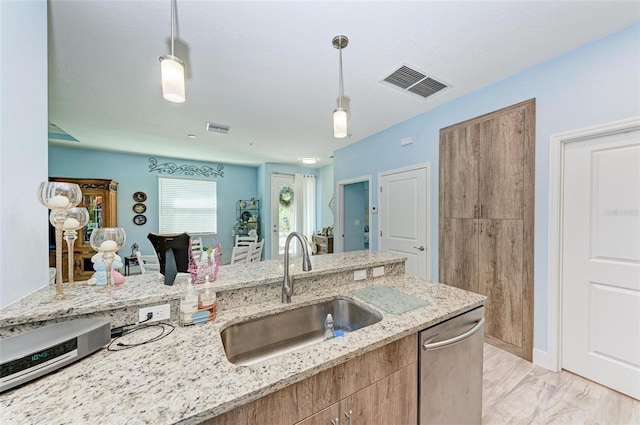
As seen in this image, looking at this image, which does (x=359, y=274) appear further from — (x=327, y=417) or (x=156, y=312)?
(x=156, y=312)

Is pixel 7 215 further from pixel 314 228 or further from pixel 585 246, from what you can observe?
pixel 314 228

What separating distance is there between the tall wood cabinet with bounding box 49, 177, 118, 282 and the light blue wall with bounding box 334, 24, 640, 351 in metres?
4.96

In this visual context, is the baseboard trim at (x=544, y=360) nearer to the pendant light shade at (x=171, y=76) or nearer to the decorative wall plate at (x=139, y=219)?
the pendant light shade at (x=171, y=76)

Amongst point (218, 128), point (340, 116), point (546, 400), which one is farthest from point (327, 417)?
point (218, 128)

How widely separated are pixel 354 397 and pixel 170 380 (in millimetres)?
631

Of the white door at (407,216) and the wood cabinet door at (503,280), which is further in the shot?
the white door at (407,216)

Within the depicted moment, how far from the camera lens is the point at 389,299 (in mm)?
1364

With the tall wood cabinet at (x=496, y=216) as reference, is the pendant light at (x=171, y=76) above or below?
above

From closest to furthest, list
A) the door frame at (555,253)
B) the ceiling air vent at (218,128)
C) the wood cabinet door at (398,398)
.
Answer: the wood cabinet door at (398,398) → the door frame at (555,253) → the ceiling air vent at (218,128)

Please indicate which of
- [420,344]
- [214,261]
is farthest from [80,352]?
[420,344]

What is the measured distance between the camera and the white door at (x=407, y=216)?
306cm

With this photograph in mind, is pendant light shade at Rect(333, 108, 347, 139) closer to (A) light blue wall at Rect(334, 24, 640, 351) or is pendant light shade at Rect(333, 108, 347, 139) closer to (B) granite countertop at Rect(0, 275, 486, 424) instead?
(B) granite countertop at Rect(0, 275, 486, 424)

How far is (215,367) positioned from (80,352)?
46cm

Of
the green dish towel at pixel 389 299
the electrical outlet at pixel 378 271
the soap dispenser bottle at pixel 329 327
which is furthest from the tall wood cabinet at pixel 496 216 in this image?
the soap dispenser bottle at pixel 329 327
